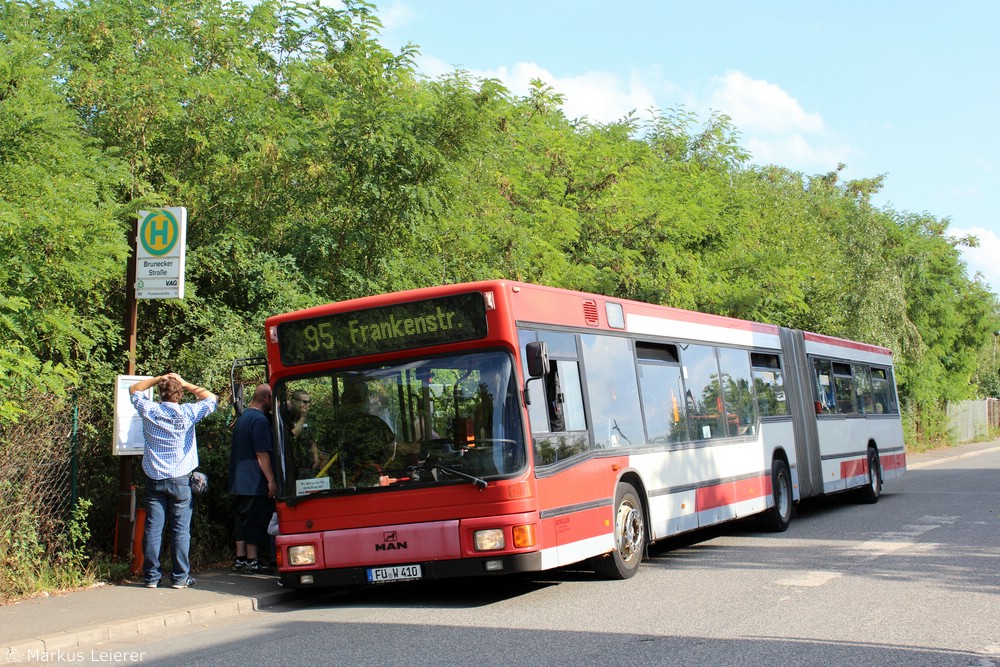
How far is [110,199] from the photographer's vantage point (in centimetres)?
1277

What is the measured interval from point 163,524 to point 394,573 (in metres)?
2.69

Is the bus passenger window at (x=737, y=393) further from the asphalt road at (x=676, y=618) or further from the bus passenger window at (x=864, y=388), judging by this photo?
the bus passenger window at (x=864, y=388)

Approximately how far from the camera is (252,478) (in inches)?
440

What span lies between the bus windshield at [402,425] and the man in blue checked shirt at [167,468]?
3.85 ft

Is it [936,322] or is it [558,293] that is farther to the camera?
[936,322]

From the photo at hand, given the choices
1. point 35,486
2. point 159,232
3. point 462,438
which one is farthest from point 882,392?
point 35,486

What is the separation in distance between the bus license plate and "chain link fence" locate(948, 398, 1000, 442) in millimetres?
43080

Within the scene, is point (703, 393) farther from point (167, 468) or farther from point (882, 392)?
point (882, 392)

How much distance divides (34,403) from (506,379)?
185 inches

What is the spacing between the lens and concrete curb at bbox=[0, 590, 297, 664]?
7598 millimetres

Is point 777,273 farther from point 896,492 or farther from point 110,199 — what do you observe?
point 110,199

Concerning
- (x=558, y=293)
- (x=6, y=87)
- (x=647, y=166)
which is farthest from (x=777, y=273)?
(x=6, y=87)

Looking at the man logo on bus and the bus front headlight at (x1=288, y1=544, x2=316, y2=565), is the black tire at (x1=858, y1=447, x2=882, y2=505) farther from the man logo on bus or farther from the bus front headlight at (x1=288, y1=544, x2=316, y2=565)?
the man logo on bus

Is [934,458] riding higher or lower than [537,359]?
lower
